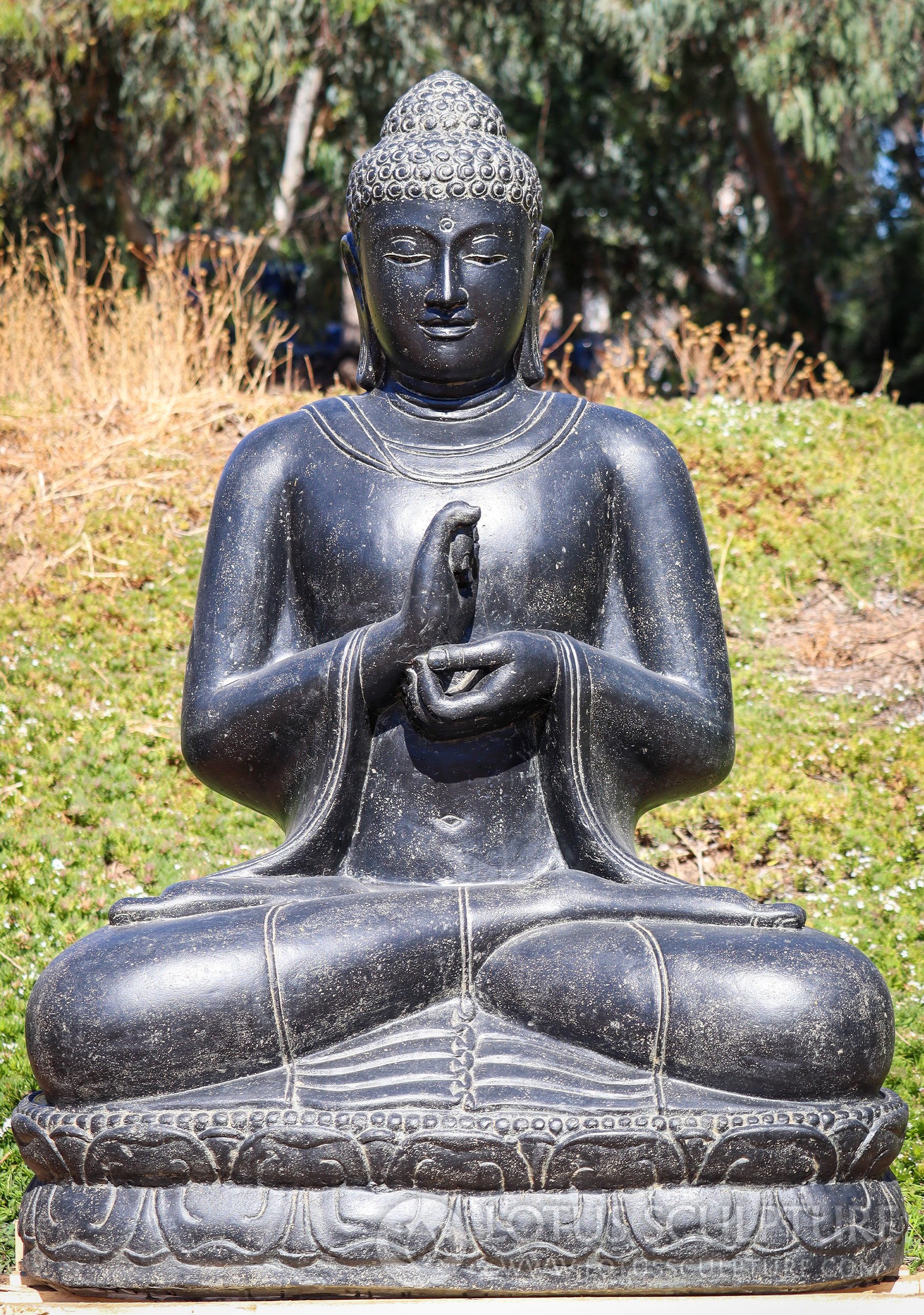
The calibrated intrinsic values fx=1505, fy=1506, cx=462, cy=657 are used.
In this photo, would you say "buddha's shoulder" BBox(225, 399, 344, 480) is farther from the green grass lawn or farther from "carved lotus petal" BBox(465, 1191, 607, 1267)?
the green grass lawn

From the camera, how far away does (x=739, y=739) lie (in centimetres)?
637

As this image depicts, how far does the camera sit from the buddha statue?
109 inches

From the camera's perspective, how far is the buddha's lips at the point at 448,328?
11.4ft

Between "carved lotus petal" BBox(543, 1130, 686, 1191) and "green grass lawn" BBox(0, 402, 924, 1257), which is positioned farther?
"green grass lawn" BBox(0, 402, 924, 1257)

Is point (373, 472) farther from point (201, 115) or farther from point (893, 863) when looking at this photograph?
point (201, 115)

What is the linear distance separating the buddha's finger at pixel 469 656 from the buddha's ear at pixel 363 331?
37.9 inches

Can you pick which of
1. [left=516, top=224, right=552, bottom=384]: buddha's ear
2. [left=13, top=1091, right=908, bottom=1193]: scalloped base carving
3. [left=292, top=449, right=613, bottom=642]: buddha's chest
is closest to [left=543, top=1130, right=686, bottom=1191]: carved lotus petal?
[left=13, top=1091, right=908, bottom=1193]: scalloped base carving

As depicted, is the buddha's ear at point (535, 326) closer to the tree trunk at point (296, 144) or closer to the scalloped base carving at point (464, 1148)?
the scalloped base carving at point (464, 1148)

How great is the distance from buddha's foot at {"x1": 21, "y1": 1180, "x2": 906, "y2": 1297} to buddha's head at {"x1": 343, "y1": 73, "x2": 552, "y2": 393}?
73.2 inches

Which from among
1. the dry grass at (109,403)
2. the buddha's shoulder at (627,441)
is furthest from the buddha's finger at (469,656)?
the dry grass at (109,403)

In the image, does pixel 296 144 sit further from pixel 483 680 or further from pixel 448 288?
pixel 483 680

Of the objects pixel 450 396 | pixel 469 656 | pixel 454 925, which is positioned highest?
pixel 450 396

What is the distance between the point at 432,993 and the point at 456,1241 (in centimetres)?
49

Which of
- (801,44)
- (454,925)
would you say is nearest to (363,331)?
(454,925)
